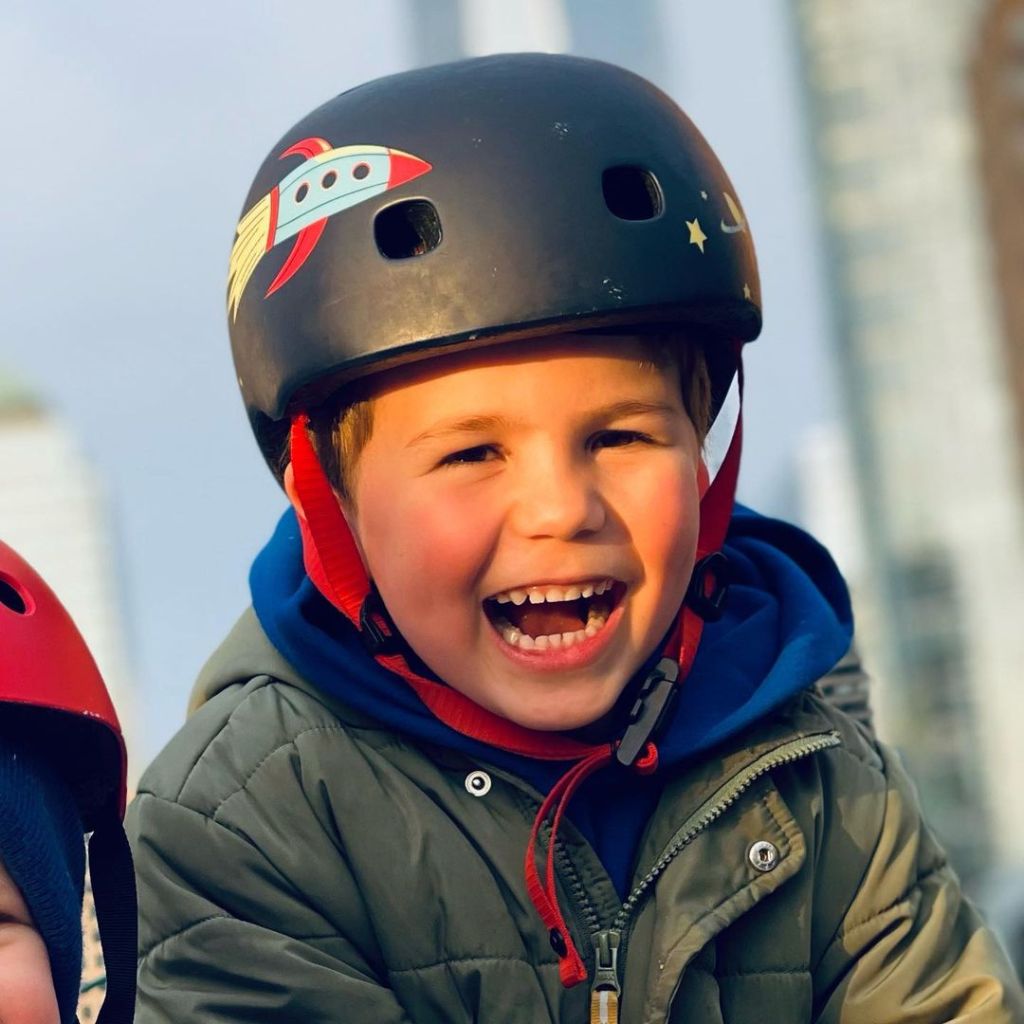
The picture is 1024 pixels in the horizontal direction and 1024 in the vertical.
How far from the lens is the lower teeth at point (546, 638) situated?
3.30 meters

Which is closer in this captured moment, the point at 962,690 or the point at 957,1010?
Result: the point at 957,1010

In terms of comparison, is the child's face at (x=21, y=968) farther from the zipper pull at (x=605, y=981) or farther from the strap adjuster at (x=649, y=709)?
the strap adjuster at (x=649, y=709)

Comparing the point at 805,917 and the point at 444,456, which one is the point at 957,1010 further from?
the point at 444,456

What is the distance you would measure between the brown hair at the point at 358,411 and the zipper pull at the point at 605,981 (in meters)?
0.87

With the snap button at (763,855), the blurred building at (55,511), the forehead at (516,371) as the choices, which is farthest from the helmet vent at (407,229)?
the blurred building at (55,511)

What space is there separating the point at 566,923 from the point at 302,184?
1.32m

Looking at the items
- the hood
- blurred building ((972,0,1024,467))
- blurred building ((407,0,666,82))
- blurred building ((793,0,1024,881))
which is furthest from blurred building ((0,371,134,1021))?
the hood

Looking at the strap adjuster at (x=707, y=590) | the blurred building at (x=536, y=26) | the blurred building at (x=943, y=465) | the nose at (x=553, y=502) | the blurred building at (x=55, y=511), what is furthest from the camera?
the blurred building at (x=536, y=26)

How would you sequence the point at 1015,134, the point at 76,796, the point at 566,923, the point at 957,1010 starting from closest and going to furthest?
the point at 76,796
the point at 566,923
the point at 957,1010
the point at 1015,134

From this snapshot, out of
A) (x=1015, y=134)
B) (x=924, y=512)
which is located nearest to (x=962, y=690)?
(x=924, y=512)

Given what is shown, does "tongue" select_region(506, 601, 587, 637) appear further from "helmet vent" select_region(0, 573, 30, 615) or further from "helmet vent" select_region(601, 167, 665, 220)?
"helmet vent" select_region(0, 573, 30, 615)

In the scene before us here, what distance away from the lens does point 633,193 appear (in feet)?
11.4

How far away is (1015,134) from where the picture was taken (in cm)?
8569

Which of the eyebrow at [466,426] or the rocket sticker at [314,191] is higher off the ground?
the rocket sticker at [314,191]
